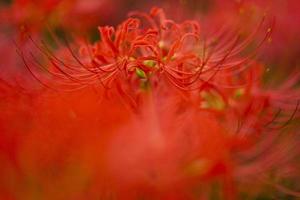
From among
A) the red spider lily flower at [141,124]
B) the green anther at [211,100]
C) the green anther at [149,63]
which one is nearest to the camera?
the red spider lily flower at [141,124]

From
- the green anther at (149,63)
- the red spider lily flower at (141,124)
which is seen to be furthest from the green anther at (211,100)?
the green anther at (149,63)

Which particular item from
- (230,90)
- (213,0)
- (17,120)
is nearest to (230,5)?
(213,0)

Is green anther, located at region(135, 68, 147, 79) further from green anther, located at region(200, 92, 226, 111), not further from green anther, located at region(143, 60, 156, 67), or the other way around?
green anther, located at region(200, 92, 226, 111)

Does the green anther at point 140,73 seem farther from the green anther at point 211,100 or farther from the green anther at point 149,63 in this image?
the green anther at point 211,100

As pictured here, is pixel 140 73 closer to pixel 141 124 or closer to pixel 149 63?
pixel 149 63

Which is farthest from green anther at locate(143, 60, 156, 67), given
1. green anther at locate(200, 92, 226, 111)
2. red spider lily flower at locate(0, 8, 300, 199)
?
green anther at locate(200, 92, 226, 111)

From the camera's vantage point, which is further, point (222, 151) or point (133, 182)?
point (222, 151)

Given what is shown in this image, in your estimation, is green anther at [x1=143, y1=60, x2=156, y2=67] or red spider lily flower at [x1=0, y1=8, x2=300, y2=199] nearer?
red spider lily flower at [x1=0, y1=8, x2=300, y2=199]

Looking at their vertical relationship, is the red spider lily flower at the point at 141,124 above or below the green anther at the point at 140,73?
below

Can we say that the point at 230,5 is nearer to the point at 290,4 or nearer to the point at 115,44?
the point at 290,4
